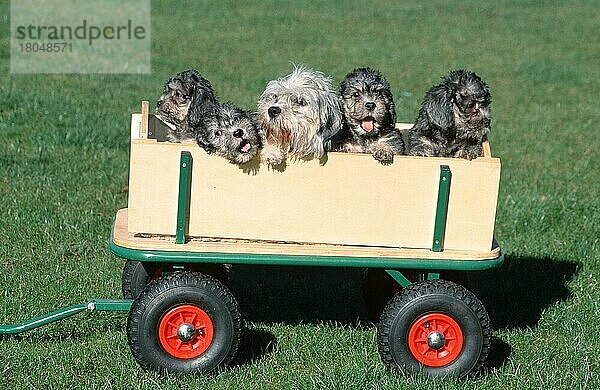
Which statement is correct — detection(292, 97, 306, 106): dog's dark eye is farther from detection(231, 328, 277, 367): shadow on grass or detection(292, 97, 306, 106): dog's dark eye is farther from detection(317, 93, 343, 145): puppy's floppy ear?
detection(231, 328, 277, 367): shadow on grass

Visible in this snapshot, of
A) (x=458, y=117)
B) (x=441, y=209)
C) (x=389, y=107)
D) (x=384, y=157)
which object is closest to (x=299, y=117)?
(x=384, y=157)

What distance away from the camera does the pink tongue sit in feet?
20.3

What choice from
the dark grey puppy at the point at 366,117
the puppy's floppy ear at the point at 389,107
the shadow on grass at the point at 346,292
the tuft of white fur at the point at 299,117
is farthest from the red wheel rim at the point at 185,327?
the puppy's floppy ear at the point at 389,107

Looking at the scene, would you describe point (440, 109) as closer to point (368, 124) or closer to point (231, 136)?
point (368, 124)

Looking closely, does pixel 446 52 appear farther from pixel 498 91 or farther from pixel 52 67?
pixel 52 67

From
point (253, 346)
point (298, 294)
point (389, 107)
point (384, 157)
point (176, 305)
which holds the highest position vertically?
point (389, 107)

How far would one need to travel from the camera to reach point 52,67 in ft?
48.7

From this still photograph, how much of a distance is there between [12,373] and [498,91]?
10776mm

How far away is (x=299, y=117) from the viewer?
5754mm

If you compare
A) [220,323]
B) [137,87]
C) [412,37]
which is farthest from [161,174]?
[412,37]

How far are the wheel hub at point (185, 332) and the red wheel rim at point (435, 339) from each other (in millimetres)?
1180

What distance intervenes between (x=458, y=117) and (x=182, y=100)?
5.47ft

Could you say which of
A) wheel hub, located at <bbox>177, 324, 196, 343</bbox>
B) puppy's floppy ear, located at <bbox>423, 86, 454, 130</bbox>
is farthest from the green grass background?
puppy's floppy ear, located at <bbox>423, 86, 454, 130</bbox>

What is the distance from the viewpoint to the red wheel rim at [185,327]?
5.75m
